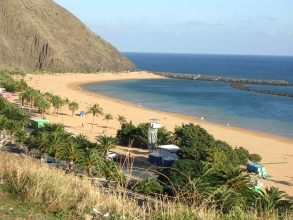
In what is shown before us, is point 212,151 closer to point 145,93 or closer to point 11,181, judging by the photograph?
point 11,181

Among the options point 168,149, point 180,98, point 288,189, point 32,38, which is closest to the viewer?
point 288,189

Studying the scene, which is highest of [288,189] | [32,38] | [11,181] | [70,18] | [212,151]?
[70,18]

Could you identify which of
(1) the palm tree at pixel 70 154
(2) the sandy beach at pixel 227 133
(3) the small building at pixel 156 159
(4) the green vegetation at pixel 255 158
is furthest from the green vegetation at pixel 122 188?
(2) the sandy beach at pixel 227 133

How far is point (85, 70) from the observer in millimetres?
125812

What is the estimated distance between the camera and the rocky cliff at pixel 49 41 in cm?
11900

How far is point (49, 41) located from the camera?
125812 mm

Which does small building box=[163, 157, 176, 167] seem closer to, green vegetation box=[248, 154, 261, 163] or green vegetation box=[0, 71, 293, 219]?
green vegetation box=[0, 71, 293, 219]

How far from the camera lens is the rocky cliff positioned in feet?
390

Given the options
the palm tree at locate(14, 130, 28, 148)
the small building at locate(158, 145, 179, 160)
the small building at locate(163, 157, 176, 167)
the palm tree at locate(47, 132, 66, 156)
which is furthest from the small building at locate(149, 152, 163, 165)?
the palm tree at locate(14, 130, 28, 148)

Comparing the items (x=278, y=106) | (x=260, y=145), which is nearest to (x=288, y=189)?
(x=260, y=145)

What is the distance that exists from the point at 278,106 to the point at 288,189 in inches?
1699

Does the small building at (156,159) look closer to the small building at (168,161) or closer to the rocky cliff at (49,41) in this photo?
the small building at (168,161)

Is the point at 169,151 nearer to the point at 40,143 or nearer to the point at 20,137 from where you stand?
the point at 40,143

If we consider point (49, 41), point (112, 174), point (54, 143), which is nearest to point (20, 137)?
point (54, 143)
